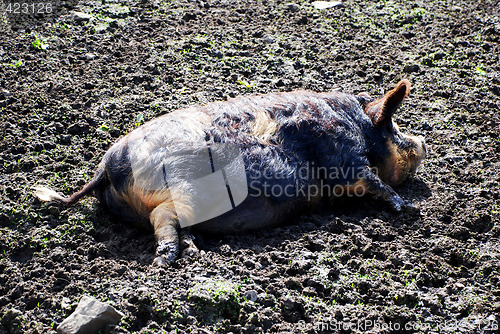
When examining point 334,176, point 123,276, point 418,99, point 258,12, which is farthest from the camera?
point 258,12

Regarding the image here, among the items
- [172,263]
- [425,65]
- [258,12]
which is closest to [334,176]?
[172,263]

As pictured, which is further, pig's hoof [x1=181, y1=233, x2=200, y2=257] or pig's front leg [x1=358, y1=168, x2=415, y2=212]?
pig's front leg [x1=358, y1=168, x2=415, y2=212]

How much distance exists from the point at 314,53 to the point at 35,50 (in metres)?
3.35

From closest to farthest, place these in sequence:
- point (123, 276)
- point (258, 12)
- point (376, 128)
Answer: point (123, 276) < point (376, 128) < point (258, 12)

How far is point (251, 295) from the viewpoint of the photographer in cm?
372

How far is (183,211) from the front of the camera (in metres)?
4.24

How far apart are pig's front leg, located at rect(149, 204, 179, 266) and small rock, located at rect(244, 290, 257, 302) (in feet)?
2.06

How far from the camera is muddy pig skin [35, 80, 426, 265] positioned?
4.31m

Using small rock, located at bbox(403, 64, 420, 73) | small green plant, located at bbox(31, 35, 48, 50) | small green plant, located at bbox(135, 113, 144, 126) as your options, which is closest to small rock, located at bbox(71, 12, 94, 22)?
small green plant, located at bbox(31, 35, 48, 50)

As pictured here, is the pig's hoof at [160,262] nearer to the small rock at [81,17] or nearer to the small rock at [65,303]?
the small rock at [65,303]

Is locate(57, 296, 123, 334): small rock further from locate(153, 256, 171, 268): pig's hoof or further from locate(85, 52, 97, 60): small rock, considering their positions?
locate(85, 52, 97, 60): small rock

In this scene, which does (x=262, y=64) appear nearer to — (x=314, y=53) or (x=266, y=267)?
(x=314, y=53)

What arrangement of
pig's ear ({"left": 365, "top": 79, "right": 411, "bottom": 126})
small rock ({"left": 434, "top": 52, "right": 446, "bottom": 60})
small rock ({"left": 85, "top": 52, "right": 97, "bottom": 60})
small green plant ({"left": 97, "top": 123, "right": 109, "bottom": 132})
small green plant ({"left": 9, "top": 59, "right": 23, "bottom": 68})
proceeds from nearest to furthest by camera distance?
1. pig's ear ({"left": 365, "top": 79, "right": 411, "bottom": 126})
2. small green plant ({"left": 97, "top": 123, "right": 109, "bottom": 132})
3. small green plant ({"left": 9, "top": 59, "right": 23, "bottom": 68})
4. small rock ({"left": 85, "top": 52, "right": 97, "bottom": 60})
5. small rock ({"left": 434, "top": 52, "right": 446, "bottom": 60})

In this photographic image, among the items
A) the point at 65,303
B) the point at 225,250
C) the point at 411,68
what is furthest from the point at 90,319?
the point at 411,68
